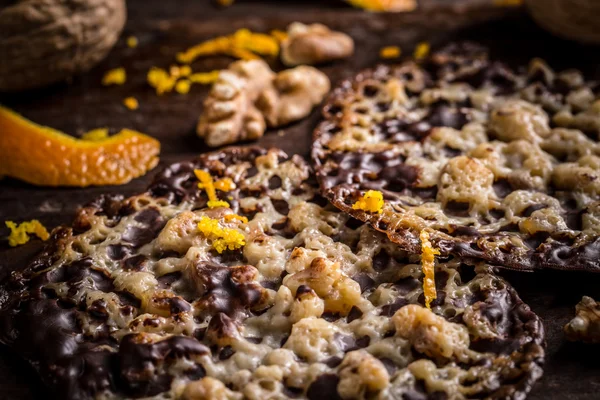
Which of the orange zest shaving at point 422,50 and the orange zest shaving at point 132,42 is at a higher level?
the orange zest shaving at point 422,50

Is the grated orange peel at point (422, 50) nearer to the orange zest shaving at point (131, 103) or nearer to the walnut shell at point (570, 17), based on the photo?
the walnut shell at point (570, 17)

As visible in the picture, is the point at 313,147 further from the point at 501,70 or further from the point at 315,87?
the point at 501,70

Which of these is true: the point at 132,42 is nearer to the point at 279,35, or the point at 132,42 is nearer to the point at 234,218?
the point at 279,35

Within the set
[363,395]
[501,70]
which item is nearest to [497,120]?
[501,70]

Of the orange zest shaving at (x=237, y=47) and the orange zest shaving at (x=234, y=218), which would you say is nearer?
the orange zest shaving at (x=234, y=218)

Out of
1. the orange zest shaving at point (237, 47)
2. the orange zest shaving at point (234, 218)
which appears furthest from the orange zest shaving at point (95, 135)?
the orange zest shaving at point (234, 218)

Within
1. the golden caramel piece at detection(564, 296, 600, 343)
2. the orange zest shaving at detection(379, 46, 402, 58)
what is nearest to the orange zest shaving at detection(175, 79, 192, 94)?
the orange zest shaving at detection(379, 46, 402, 58)

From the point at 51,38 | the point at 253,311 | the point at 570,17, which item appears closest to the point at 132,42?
the point at 51,38
